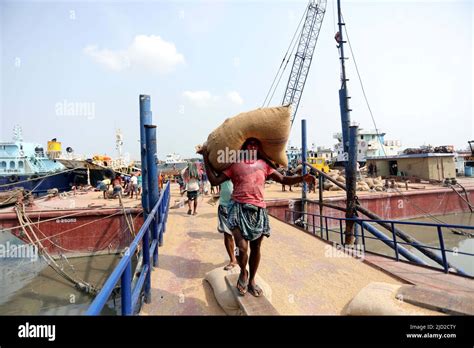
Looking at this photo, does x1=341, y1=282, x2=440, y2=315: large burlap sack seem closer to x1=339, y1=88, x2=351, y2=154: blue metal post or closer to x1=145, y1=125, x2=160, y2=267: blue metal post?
x1=145, y1=125, x2=160, y2=267: blue metal post

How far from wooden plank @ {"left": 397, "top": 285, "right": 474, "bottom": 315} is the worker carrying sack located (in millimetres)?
1981

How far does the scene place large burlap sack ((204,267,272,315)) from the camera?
2604mm

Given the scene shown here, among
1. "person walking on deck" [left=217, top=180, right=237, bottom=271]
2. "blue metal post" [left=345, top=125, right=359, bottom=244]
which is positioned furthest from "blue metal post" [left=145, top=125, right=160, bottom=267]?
"blue metal post" [left=345, top=125, right=359, bottom=244]

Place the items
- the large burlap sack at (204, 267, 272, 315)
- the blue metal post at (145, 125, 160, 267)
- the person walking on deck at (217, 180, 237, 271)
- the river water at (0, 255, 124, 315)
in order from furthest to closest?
1. the river water at (0, 255, 124, 315)
2. the blue metal post at (145, 125, 160, 267)
3. the person walking on deck at (217, 180, 237, 271)
4. the large burlap sack at (204, 267, 272, 315)

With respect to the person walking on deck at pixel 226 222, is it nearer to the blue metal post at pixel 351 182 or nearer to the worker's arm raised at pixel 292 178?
the worker's arm raised at pixel 292 178

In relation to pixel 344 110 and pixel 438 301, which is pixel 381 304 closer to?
pixel 438 301

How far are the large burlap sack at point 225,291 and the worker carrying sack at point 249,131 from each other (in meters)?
1.32

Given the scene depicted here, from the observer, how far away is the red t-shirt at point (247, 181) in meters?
2.51

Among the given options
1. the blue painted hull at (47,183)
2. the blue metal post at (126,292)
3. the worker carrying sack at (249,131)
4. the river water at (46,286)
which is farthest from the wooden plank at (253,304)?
the blue painted hull at (47,183)

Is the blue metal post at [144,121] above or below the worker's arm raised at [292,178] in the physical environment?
above

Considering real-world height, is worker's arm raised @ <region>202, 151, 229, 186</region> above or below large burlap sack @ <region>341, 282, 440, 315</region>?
above

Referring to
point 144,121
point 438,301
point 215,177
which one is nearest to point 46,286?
point 144,121
